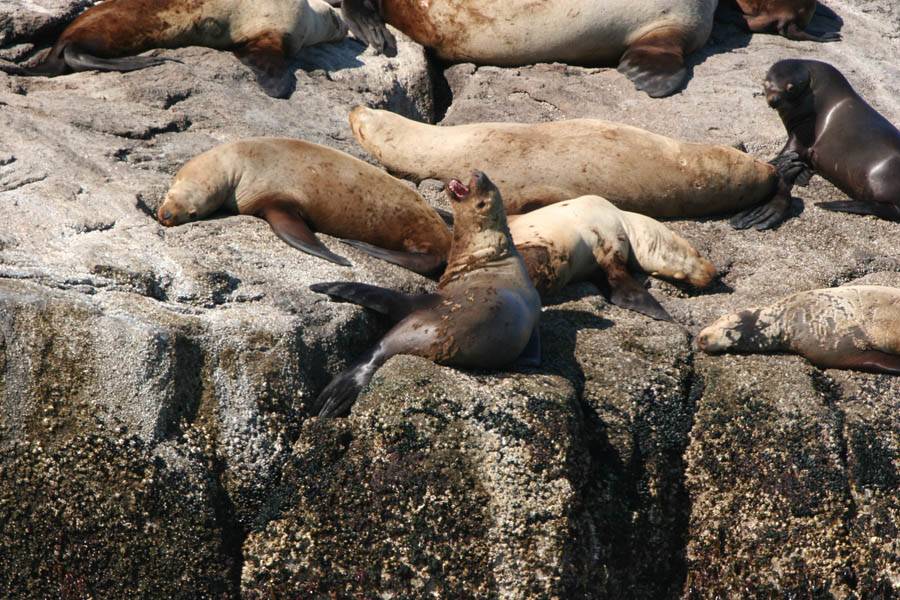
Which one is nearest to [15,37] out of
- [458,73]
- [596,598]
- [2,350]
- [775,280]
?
[458,73]

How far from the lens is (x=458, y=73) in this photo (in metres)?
8.90

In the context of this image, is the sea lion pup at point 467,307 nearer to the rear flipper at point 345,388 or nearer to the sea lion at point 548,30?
the rear flipper at point 345,388

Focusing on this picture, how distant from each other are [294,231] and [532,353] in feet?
4.51

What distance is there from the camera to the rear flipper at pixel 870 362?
5.36 m

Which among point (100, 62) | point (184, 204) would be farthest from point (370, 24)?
point (184, 204)

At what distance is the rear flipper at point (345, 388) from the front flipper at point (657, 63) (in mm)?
4428

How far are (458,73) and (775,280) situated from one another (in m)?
3.36

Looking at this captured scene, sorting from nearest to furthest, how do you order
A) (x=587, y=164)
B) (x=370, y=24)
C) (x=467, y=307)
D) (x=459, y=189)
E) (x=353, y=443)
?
(x=353, y=443) → (x=467, y=307) → (x=459, y=189) → (x=587, y=164) → (x=370, y=24)

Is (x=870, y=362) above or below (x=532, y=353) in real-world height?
below

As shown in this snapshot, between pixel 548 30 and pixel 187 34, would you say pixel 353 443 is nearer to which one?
pixel 187 34

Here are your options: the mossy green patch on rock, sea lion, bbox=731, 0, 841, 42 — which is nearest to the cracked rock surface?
the mossy green patch on rock

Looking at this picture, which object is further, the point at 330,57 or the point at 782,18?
the point at 782,18

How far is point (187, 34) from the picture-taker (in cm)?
807

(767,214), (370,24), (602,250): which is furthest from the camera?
(370,24)
